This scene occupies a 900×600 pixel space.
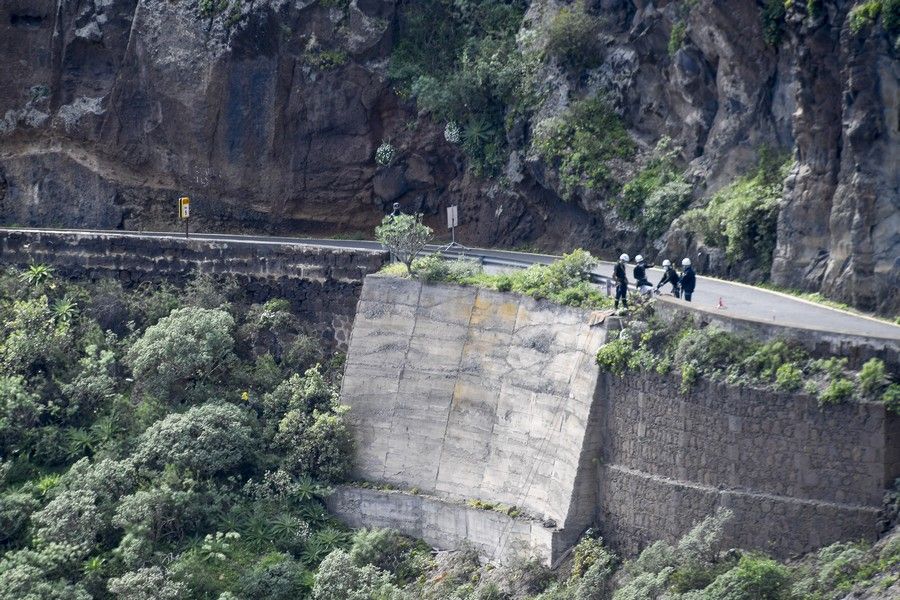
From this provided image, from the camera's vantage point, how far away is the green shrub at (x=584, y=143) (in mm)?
36750

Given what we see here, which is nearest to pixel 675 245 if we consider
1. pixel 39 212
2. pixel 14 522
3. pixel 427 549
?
pixel 427 549

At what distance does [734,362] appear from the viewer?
2750 cm

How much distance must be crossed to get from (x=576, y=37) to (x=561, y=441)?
443 inches

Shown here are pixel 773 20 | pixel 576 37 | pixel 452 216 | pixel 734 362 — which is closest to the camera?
pixel 734 362

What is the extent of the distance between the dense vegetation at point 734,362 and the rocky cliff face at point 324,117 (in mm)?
4211

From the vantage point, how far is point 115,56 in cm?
4275

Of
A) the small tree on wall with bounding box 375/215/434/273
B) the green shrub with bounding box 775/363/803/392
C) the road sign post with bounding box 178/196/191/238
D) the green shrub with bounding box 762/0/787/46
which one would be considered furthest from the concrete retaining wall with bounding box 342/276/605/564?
the road sign post with bounding box 178/196/191/238

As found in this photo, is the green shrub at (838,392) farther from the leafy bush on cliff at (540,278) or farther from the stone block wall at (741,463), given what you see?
the leafy bush on cliff at (540,278)

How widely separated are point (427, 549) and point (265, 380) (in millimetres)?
5756

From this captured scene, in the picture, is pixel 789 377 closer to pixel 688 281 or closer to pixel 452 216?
pixel 688 281

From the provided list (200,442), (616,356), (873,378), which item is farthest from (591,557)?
(200,442)

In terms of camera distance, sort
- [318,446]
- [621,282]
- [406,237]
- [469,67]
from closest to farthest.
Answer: [621,282]
[318,446]
[406,237]
[469,67]

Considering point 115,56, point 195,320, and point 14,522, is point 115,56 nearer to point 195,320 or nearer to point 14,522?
point 195,320

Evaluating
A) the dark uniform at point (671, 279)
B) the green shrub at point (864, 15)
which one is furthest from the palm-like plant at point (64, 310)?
the green shrub at point (864, 15)
